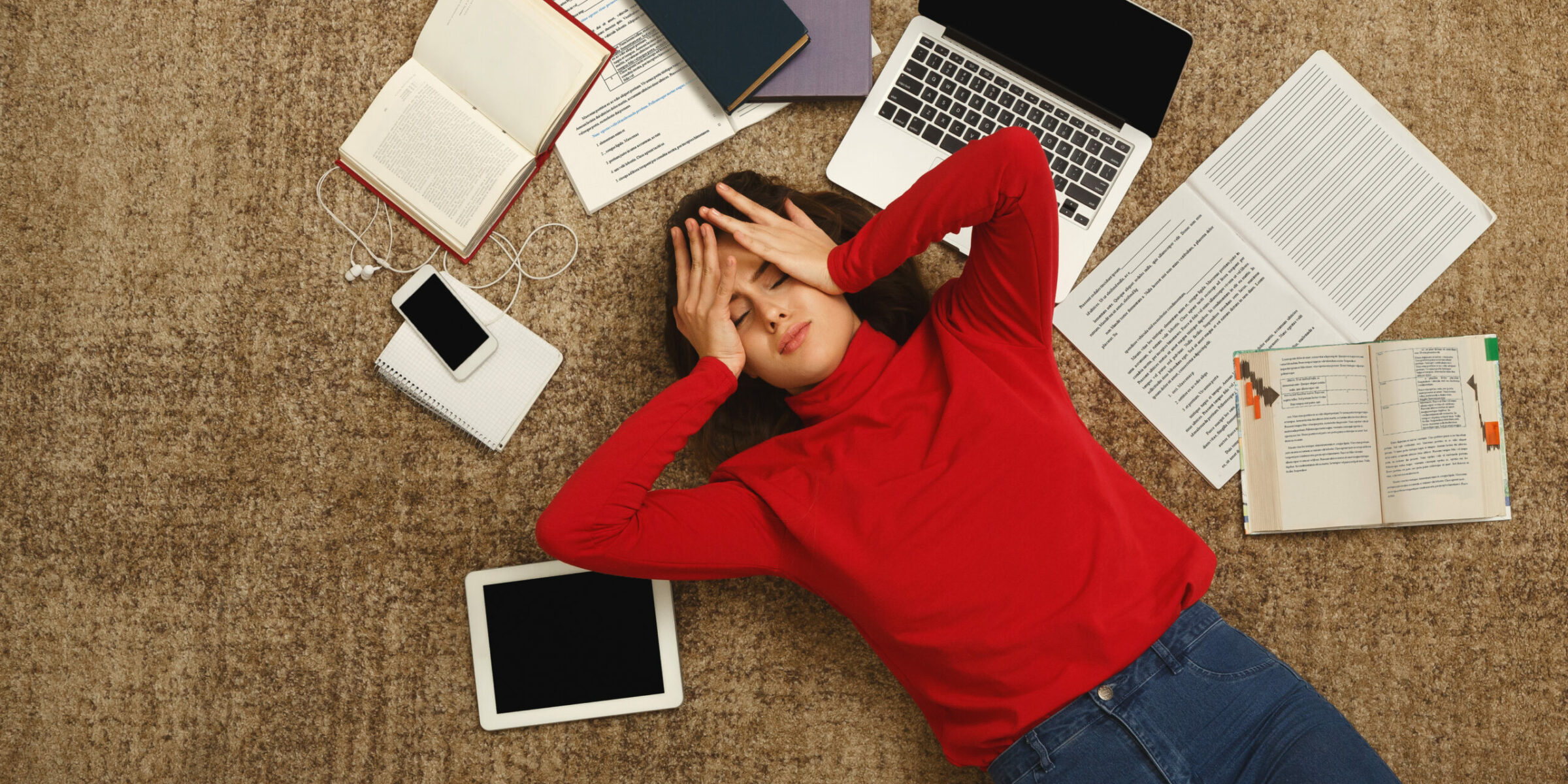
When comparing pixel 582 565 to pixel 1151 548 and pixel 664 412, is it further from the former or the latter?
pixel 1151 548

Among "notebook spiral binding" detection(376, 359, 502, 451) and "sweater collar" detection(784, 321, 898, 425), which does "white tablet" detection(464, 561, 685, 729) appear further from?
"sweater collar" detection(784, 321, 898, 425)

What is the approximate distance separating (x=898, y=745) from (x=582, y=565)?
22.8 inches

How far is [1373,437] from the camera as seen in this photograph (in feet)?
4.17

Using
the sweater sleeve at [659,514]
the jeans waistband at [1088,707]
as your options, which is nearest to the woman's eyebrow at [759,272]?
the sweater sleeve at [659,514]

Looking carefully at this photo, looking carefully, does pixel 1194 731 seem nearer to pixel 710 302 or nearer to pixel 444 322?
pixel 710 302

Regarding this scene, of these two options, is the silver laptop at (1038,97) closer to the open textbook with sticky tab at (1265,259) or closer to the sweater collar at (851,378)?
the open textbook with sticky tab at (1265,259)

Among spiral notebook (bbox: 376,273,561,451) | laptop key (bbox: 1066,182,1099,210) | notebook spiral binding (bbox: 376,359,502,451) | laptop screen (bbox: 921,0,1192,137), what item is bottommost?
notebook spiral binding (bbox: 376,359,502,451)

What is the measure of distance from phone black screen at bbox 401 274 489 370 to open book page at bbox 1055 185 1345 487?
2.86 feet

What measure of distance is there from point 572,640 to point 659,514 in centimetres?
31

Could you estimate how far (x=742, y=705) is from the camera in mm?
1275

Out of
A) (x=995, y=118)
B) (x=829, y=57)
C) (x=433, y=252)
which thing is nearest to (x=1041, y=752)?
(x=995, y=118)

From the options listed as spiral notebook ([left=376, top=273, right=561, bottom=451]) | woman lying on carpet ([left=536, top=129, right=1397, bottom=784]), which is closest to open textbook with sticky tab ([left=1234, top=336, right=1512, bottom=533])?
woman lying on carpet ([left=536, top=129, right=1397, bottom=784])

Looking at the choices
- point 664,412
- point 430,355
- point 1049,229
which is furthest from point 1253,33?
point 430,355

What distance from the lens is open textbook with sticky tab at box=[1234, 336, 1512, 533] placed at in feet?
4.14
